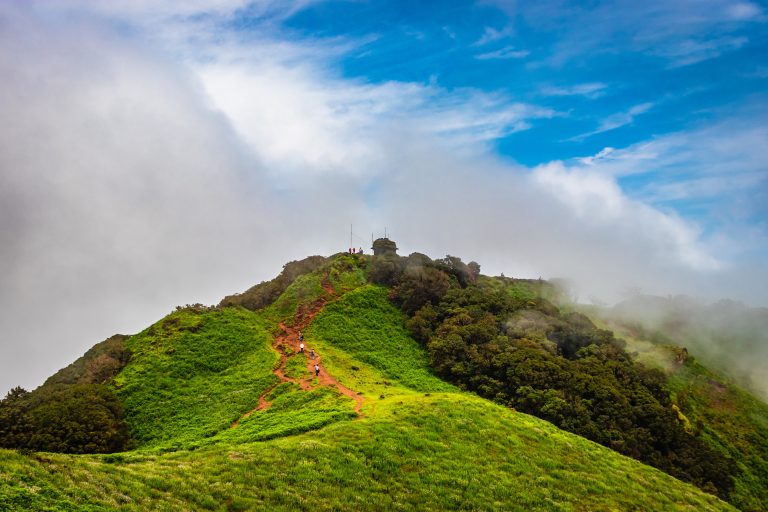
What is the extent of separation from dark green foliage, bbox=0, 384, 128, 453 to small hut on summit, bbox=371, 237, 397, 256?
46739 mm

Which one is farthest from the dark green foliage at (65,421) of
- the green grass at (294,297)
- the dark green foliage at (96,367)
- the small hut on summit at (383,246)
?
the small hut on summit at (383,246)

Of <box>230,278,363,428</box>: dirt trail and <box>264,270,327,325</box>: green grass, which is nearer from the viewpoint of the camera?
<box>230,278,363,428</box>: dirt trail

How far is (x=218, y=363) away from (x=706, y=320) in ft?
245

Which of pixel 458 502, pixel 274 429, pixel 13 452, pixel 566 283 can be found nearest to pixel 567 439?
pixel 458 502

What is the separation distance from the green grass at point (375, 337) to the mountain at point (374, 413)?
0.91 feet

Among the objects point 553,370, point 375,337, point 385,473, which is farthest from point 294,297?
point 385,473

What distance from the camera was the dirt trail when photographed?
1663 inches

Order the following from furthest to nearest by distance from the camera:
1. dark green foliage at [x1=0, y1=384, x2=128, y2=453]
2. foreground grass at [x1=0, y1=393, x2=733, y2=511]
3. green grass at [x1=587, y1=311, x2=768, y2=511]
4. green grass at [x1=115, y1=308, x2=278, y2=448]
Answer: green grass at [x1=587, y1=311, x2=768, y2=511] < green grass at [x1=115, y1=308, x2=278, y2=448] < dark green foliage at [x1=0, y1=384, x2=128, y2=453] < foreground grass at [x1=0, y1=393, x2=733, y2=511]

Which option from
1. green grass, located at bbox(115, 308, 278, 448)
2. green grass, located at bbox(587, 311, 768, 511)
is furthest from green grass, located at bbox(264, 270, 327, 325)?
green grass, located at bbox(587, 311, 768, 511)

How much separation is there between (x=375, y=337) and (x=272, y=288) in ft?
71.0

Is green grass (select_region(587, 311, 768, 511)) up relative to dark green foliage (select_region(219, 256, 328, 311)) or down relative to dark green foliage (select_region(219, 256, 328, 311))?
down

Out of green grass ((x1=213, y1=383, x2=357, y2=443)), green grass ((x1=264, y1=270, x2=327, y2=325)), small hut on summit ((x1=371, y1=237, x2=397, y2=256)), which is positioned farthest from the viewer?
small hut on summit ((x1=371, y1=237, x2=397, y2=256))

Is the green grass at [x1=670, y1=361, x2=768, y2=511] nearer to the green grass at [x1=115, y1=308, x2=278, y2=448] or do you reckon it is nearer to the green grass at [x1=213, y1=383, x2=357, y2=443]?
the green grass at [x1=213, y1=383, x2=357, y2=443]

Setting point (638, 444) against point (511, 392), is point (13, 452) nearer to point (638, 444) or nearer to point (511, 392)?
point (511, 392)
